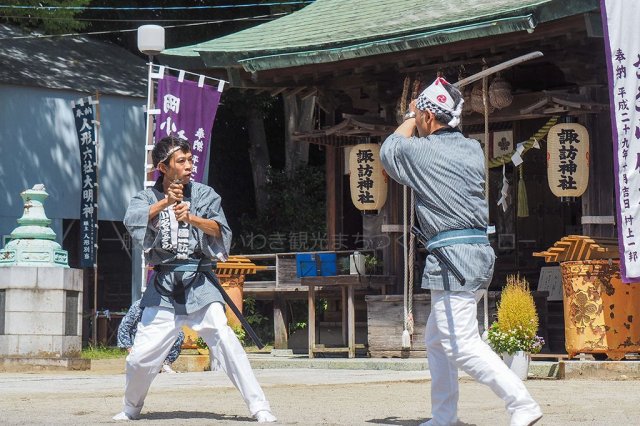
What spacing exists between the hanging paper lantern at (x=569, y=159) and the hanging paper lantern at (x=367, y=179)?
2623 mm

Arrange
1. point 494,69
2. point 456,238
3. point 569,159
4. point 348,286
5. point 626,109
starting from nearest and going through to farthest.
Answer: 1. point 456,238
2. point 626,109
3. point 494,69
4. point 569,159
5. point 348,286

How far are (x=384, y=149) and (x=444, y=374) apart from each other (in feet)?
4.46

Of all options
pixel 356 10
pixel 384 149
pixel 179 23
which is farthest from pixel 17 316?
pixel 179 23

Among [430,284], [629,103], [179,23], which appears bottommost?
[430,284]

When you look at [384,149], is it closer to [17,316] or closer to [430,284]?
[430,284]

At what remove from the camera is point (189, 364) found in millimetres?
14047

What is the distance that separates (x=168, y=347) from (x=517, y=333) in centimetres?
540

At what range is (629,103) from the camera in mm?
11531

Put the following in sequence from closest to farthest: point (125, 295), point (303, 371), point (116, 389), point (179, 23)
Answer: point (116, 389)
point (303, 371)
point (125, 295)
point (179, 23)

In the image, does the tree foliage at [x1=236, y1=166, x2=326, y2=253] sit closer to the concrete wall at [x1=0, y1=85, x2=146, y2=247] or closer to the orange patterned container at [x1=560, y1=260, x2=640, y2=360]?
the concrete wall at [x1=0, y1=85, x2=146, y2=247]

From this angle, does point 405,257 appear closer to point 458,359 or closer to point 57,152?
point 458,359

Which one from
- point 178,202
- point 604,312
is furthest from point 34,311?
point 178,202

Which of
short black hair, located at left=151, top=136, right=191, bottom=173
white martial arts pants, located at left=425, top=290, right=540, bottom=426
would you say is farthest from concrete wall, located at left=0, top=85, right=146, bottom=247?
white martial arts pants, located at left=425, top=290, right=540, bottom=426

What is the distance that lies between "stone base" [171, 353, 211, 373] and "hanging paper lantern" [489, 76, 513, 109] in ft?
15.6
